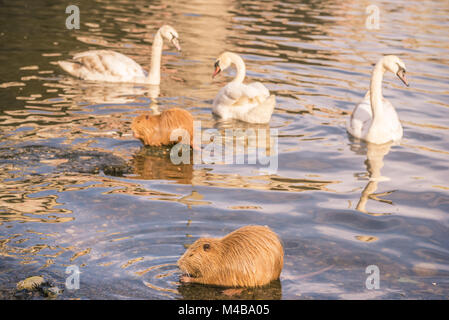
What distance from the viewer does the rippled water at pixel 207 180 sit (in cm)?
632

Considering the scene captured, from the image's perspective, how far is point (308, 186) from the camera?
916cm

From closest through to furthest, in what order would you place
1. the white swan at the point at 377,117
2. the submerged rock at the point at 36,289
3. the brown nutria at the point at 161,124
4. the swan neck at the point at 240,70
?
the submerged rock at the point at 36,289, the brown nutria at the point at 161,124, the white swan at the point at 377,117, the swan neck at the point at 240,70

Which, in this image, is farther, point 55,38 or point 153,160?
point 55,38

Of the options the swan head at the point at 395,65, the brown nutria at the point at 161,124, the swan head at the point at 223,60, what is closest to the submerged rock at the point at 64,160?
the brown nutria at the point at 161,124

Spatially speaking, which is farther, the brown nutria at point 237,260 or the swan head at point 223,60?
the swan head at point 223,60

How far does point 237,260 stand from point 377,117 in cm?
629

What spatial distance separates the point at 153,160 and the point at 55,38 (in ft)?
31.9

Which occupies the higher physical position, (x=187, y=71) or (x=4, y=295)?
(x=187, y=71)

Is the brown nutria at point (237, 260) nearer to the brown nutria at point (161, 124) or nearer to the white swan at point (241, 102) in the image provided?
the brown nutria at point (161, 124)

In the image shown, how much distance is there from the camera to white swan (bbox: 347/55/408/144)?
11.3 metres

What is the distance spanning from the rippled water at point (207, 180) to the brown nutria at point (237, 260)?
5.0 inches
